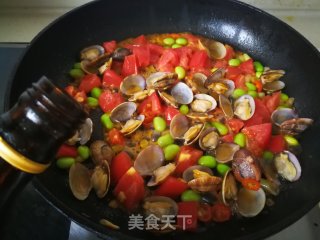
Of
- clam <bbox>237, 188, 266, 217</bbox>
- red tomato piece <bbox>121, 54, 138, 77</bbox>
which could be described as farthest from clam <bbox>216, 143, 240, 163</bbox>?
red tomato piece <bbox>121, 54, 138, 77</bbox>

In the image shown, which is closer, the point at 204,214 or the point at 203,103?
the point at 204,214

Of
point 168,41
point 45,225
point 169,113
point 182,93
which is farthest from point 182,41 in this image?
point 45,225

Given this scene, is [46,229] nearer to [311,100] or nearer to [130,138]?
[130,138]

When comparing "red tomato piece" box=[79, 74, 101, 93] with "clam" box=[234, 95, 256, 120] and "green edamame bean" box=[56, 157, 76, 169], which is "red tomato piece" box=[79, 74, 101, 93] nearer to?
"green edamame bean" box=[56, 157, 76, 169]

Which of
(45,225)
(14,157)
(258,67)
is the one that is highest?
(14,157)

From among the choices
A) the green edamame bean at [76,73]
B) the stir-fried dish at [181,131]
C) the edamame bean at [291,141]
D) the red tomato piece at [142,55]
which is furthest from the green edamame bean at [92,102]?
the edamame bean at [291,141]

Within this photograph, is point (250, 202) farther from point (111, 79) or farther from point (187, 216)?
point (111, 79)
